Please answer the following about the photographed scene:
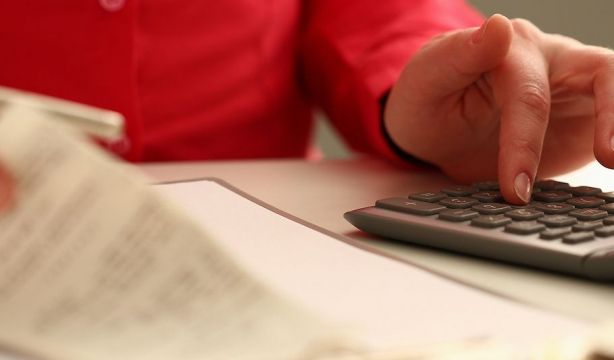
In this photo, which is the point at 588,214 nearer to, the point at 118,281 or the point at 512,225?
the point at 512,225

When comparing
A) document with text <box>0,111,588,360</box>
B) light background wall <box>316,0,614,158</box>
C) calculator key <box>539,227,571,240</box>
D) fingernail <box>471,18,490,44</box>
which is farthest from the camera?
light background wall <box>316,0,614,158</box>

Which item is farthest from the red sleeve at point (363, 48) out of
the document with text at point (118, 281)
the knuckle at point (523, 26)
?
the document with text at point (118, 281)

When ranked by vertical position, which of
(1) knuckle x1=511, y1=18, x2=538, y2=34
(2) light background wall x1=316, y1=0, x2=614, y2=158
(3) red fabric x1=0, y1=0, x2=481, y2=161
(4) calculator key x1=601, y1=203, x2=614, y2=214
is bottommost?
(3) red fabric x1=0, y1=0, x2=481, y2=161

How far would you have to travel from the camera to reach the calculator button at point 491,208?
0.32 m

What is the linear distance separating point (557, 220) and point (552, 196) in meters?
0.05

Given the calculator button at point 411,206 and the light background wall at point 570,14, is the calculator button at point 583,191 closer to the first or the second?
the calculator button at point 411,206

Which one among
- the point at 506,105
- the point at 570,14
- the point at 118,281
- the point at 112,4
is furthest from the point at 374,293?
the point at 570,14

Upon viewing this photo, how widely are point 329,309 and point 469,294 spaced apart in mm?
42

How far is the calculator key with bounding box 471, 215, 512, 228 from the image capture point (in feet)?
0.99

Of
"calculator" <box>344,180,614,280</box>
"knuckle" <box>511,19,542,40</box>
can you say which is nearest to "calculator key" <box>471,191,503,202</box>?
"calculator" <box>344,180,614,280</box>

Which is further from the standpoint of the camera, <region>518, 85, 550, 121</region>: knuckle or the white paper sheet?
<region>518, 85, 550, 121</region>: knuckle

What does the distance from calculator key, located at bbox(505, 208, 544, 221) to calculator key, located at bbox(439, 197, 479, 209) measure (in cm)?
2

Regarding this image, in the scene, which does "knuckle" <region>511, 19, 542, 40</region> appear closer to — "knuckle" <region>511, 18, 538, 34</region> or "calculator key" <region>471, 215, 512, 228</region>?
"knuckle" <region>511, 18, 538, 34</region>

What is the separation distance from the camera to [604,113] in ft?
1.21
